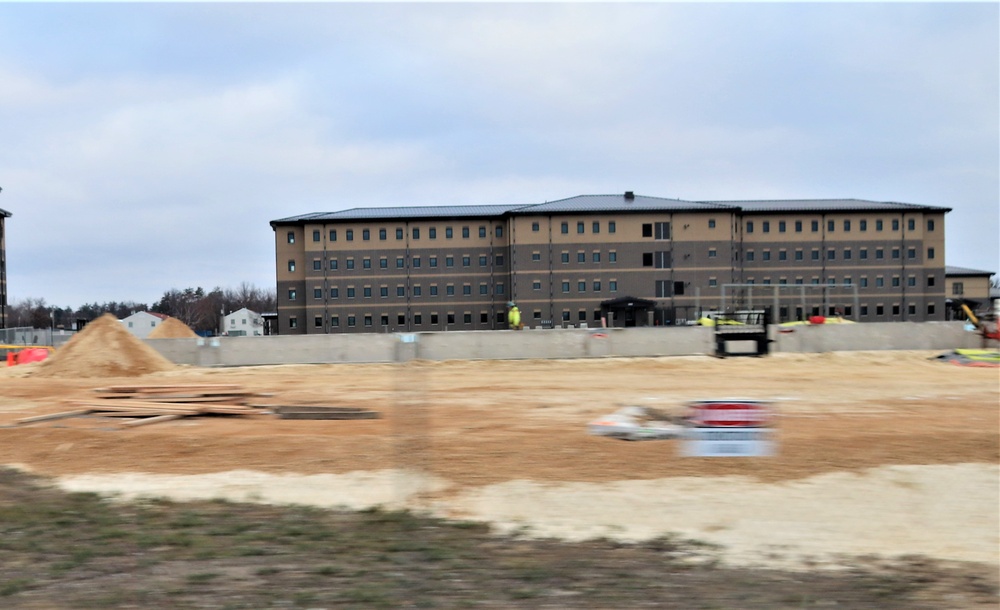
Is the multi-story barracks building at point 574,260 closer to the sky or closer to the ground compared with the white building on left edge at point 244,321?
closer to the sky

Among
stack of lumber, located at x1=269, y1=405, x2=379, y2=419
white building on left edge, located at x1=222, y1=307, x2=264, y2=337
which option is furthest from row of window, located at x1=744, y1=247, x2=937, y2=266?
white building on left edge, located at x1=222, y1=307, x2=264, y2=337

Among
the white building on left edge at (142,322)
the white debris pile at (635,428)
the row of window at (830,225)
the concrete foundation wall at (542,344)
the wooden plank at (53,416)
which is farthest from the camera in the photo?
the white building on left edge at (142,322)

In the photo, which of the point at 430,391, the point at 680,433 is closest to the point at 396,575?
the point at 680,433

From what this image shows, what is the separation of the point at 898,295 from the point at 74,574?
292 feet

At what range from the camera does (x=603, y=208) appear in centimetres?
8000

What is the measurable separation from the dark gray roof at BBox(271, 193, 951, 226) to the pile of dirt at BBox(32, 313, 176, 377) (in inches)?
2065

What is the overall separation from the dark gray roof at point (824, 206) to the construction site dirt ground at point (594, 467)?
66091mm

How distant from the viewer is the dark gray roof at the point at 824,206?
82.4 metres

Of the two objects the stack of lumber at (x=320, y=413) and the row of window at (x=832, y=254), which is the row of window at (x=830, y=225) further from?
the stack of lumber at (x=320, y=413)

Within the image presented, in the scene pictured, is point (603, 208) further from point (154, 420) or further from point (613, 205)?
point (154, 420)

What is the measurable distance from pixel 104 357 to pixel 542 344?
16364 mm

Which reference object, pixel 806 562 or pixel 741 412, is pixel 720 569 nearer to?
pixel 806 562

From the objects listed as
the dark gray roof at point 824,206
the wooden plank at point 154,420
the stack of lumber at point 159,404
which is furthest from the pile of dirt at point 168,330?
the dark gray roof at point 824,206

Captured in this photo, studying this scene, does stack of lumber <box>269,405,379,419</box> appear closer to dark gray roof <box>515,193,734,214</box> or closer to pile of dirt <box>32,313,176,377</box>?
pile of dirt <box>32,313,176,377</box>
